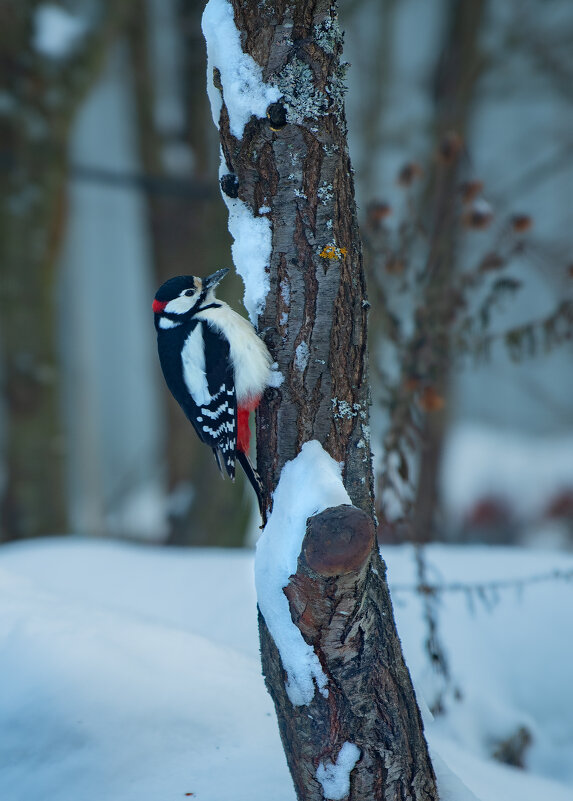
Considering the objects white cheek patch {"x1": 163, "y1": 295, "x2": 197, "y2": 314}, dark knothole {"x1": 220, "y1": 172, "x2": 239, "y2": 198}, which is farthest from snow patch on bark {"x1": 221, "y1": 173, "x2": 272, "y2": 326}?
white cheek patch {"x1": 163, "y1": 295, "x2": 197, "y2": 314}

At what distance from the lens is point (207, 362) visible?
2.08 metres

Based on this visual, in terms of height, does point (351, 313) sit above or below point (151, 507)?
above

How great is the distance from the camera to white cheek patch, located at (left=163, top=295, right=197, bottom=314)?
7.24 feet

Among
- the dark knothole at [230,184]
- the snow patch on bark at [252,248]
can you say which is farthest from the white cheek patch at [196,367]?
the dark knothole at [230,184]

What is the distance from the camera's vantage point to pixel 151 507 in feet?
34.1

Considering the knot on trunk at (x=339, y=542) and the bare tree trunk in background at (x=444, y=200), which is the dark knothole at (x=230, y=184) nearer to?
the knot on trunk at (x=339, y=542)

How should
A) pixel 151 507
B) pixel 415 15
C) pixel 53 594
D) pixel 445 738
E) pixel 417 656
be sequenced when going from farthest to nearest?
pixel 151 507
pixel 415 15
pixel 417 656
pixel 53 594
pixel 445 738

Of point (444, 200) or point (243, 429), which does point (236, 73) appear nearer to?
point (243, 429)

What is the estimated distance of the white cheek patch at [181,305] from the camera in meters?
2.21

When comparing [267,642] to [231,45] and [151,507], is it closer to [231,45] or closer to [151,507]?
[231,45]

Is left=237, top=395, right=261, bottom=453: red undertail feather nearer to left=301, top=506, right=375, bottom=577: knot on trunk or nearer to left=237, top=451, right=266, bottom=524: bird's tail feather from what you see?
left=237, top=451, right=266, bottom=524: bird's tail feather

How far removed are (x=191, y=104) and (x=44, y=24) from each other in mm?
1387

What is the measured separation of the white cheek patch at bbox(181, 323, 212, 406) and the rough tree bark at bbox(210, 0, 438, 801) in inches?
20.2

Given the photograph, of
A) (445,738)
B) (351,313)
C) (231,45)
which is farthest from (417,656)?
(231,45)
